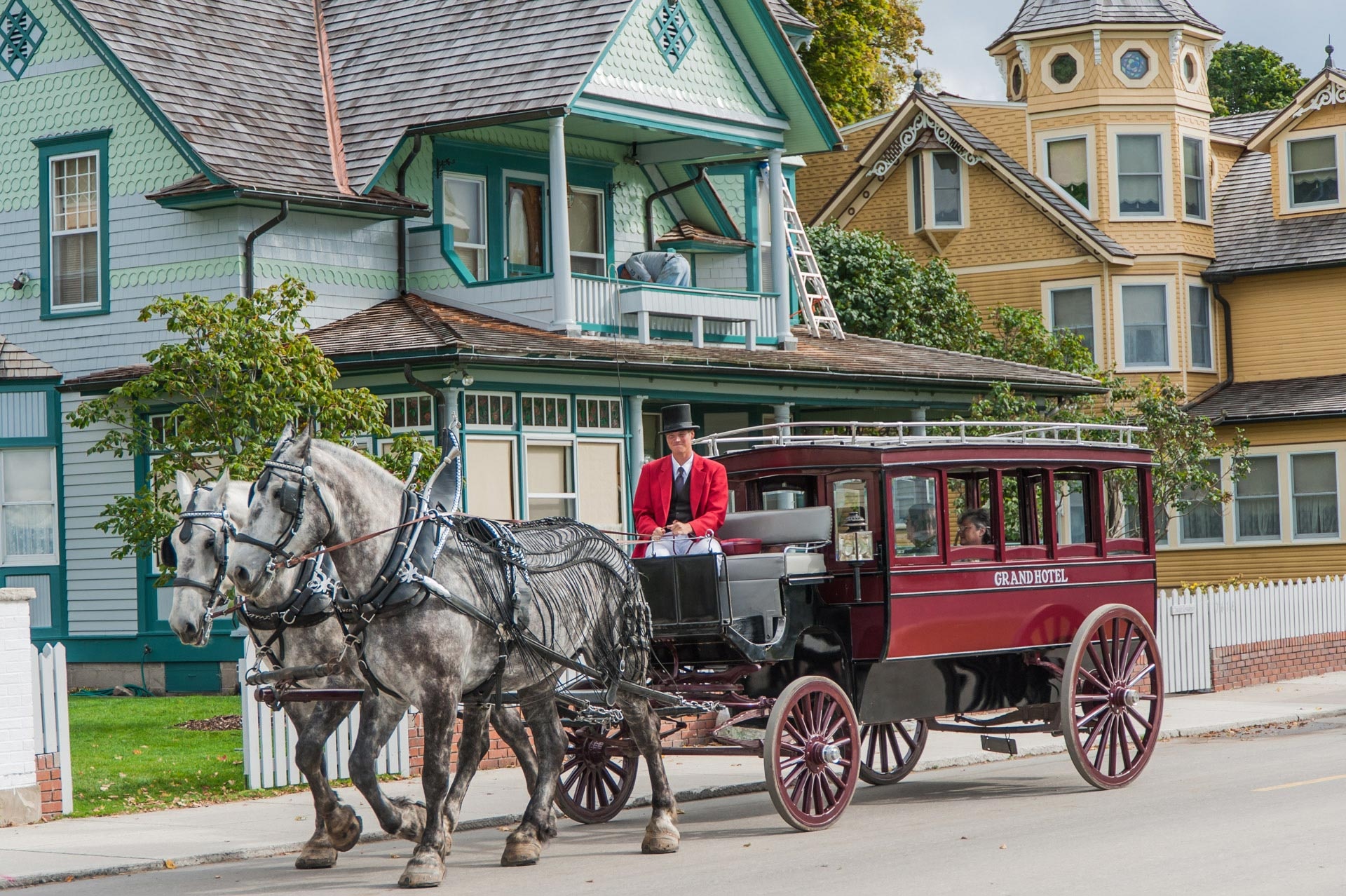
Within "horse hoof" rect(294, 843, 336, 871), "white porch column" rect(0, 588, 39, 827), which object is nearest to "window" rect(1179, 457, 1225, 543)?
"white porch column" rect(0, 588, 39, 827)

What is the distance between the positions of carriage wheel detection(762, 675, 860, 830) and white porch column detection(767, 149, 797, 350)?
13669 mm

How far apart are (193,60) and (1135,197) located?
64.2 ft

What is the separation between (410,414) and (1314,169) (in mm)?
22622

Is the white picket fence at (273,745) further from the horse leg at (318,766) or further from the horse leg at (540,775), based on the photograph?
the horse leg at (540,775)

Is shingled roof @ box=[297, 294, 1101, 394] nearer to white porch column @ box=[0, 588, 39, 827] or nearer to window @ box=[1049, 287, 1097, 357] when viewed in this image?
white porch column @ box=[0, 588, 39, 827]

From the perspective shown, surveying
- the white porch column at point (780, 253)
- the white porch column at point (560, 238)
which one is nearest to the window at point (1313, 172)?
the white porch column at point (780, 253)

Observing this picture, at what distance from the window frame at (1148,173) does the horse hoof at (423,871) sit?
1097 inches

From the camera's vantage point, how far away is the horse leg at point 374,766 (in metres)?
10.2

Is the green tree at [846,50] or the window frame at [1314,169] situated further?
the green tree at [846,50]

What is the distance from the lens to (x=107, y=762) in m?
15.1

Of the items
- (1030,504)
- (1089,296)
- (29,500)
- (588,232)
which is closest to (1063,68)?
(1089,296)

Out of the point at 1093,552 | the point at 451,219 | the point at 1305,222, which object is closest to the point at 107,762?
the point at 1093,552

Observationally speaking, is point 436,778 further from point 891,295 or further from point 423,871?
point 891,295

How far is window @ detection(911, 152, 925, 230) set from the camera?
35688 mm
